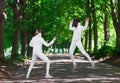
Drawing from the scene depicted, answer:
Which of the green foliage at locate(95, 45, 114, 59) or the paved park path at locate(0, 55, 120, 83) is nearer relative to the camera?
the paved park path at locate(0, 55, 120, 83)

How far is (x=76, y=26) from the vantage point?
16.5 m

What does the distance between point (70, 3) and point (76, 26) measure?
103 ft

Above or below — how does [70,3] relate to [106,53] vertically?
above

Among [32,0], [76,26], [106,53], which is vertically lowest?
[106,53]

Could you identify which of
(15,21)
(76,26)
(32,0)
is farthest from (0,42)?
(32,0)

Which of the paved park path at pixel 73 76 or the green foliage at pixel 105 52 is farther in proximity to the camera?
the green foliage at pixel 105 52

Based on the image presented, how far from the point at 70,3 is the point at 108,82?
1353 inches

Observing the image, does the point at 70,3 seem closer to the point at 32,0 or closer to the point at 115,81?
the point at 32,0

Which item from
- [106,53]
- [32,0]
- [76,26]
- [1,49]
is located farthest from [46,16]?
[76,26]

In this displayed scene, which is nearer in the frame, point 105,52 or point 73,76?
point 73,76

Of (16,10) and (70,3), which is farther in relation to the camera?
(70,3)

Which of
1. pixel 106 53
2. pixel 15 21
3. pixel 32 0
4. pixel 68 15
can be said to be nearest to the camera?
pixel 15 21

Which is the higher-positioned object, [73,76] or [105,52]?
[73,76]

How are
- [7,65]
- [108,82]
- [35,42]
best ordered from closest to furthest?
[108,82] → [35,42] → [7,65]
